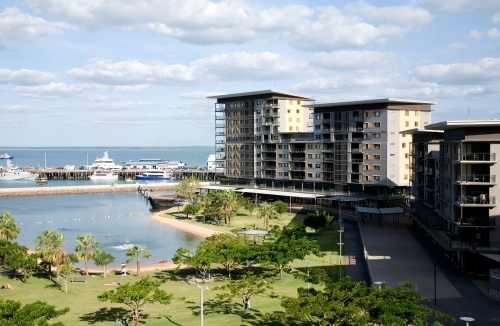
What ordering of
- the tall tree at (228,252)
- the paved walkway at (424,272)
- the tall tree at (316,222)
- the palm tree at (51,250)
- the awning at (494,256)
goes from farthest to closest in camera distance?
1. the tall tree at (316,222)
2. the palm tree at (51,250)
3. the tall tree at (228,252)
4. the awning at (494,256)
5. the paved walkway at (424,272)

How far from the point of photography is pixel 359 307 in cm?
3309

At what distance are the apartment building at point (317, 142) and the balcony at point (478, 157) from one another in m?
49.0

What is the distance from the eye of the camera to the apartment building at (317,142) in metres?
104

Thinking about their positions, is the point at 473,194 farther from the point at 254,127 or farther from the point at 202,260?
the point at 254,127

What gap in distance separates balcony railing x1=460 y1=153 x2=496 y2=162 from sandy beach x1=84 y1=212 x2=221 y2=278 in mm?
36194

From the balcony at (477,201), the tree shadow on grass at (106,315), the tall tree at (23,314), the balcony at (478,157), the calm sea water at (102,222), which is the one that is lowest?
the calm sea water at (102,222)

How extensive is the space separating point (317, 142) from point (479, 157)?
61562 millimetres

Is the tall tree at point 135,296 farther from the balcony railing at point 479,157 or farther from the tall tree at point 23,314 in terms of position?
the balcony railing at point 479,157

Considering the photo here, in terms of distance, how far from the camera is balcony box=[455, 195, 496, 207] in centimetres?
5404

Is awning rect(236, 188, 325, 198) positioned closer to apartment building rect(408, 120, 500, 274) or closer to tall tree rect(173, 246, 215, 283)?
apartment building rect(408, 120, 500, 274)

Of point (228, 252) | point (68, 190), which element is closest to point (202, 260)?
point (228, 252)

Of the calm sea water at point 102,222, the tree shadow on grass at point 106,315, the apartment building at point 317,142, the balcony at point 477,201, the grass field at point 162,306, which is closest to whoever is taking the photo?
the grass field at point 162,306

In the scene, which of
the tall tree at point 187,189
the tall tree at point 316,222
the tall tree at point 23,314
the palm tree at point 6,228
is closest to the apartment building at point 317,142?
the tall tree at point 187,189

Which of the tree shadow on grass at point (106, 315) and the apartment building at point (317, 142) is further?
the apartment building at point (317, 142)
